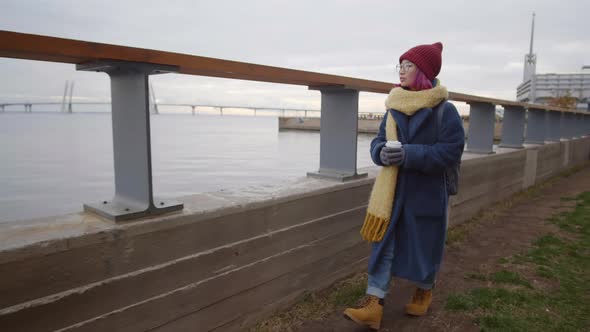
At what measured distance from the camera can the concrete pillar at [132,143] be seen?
223 centimetres

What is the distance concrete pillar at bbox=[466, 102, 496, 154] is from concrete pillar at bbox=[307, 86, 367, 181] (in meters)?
3.93

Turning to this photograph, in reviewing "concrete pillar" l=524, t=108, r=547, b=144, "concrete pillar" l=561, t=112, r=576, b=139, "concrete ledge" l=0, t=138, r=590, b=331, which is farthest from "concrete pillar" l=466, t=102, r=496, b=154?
"concrete pillar" l=561, t=112, r=576, b=139

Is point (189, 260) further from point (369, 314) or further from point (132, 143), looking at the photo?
point (369, 314)

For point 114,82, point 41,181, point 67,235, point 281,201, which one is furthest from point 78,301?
point 41,181

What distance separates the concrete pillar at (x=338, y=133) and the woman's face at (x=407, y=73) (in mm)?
890

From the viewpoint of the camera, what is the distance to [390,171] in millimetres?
2693

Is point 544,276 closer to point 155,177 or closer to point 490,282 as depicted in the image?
point 490,282

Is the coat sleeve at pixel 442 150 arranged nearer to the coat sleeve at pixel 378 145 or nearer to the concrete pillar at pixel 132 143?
the coat sleeve at pixel 378 145

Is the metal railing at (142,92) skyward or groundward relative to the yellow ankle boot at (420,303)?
skyward

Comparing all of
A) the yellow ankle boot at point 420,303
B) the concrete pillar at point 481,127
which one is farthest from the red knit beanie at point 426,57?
the concrete pillar at point 481,127

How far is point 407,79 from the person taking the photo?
271 centimetres

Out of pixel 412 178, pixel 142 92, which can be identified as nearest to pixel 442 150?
pixel 412 178

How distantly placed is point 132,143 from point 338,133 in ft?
6.26

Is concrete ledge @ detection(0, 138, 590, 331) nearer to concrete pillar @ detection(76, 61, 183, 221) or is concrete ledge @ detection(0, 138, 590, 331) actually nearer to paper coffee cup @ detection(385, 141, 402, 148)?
concrete pillar @ detection(76, 61, 183, 221)
